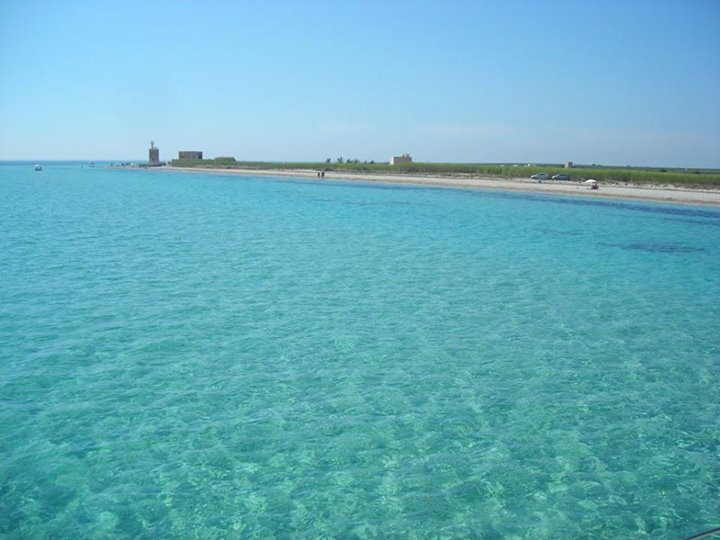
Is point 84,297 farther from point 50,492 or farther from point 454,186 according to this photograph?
point 454,186

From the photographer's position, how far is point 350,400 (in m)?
8.25

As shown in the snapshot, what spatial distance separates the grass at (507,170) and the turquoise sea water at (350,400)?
52857mm

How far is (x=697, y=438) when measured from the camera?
762 centimetres

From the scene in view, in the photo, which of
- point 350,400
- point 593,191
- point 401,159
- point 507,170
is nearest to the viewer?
point 350,400

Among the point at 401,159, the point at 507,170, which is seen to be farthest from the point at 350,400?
the point at 401,159

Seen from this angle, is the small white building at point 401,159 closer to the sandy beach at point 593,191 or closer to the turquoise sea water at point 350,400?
the sandy beach at point 593,191

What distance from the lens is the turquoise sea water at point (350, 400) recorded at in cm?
583

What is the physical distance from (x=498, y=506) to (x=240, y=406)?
362 cm

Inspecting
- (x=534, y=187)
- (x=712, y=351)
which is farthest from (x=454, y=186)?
(x=712, y=351)

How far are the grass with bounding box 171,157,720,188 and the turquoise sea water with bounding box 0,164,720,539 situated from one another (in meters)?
52.9

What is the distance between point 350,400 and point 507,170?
8099 cm

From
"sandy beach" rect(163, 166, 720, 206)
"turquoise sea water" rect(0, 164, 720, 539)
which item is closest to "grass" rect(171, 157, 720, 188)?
"sandy beach" rect(163, 166, 720, 206)

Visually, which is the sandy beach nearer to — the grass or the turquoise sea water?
the grass

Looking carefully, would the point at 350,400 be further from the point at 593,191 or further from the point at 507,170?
the point at 507,170
